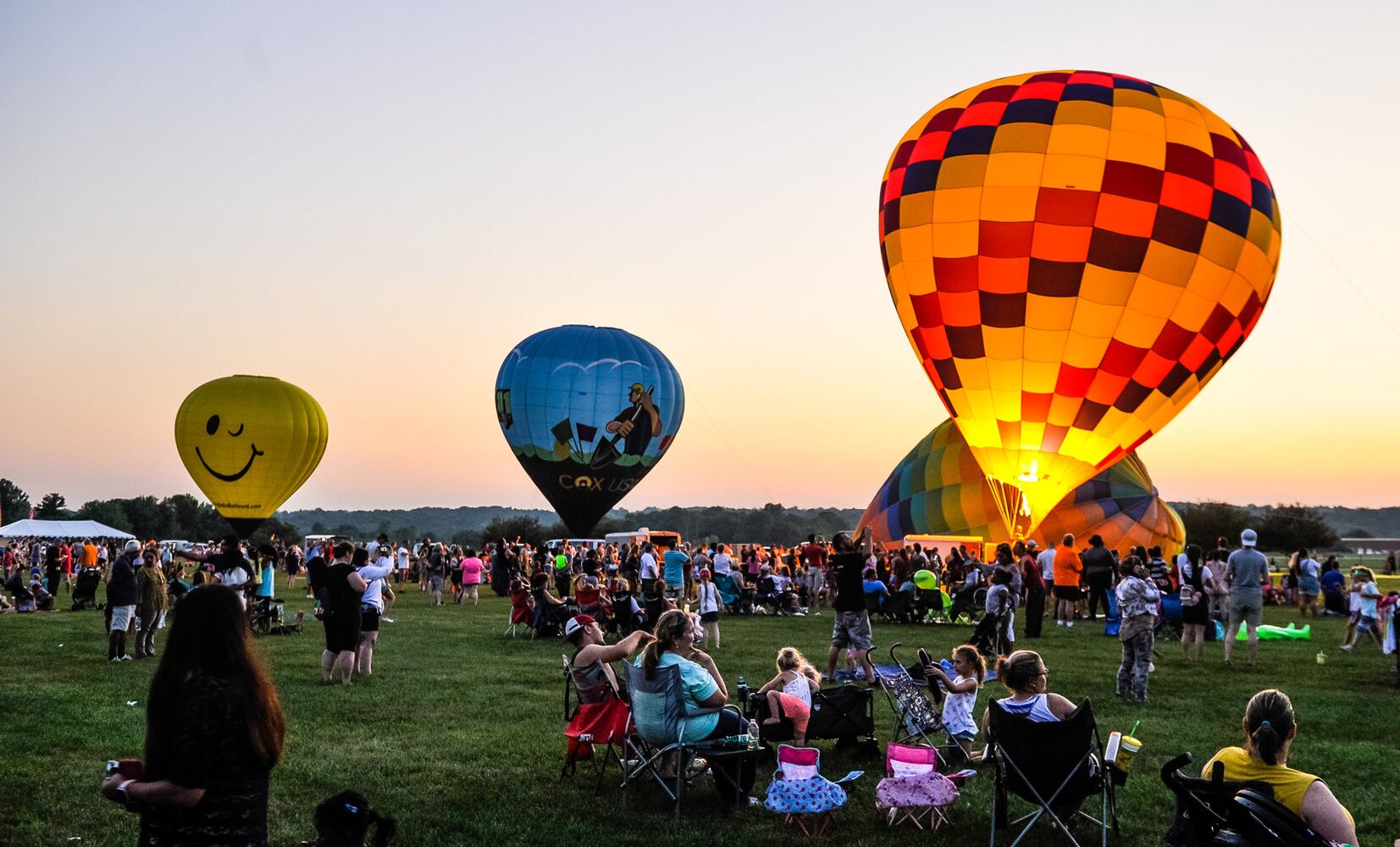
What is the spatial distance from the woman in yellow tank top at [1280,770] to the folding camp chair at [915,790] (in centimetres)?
227

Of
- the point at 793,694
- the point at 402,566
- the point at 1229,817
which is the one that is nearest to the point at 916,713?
the point at 793,694

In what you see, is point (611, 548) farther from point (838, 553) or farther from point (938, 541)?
point (838, 553)

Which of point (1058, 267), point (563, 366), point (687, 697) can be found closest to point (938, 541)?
point (1058, 267)

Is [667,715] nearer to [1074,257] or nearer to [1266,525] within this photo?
[1074,257]

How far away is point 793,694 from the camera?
7.76m

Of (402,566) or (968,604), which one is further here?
(402,566)

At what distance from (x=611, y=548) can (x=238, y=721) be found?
33352 millimetres

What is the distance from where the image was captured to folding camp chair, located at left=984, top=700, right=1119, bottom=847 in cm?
581

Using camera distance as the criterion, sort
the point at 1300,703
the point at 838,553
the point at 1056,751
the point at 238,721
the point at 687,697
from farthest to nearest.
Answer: the point at 838,553 < the point at 1300,703 < the point at 687,697 < the point at 1056,751 < the point at 238,721

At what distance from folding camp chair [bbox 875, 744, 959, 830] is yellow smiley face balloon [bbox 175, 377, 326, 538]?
3416 centimetres

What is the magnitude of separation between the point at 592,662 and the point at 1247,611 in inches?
345

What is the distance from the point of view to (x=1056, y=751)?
19.1 feet

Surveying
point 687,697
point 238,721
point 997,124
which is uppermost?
point 997,124

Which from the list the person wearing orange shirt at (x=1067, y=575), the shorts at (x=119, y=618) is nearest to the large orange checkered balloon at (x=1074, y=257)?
the person wearing orange shirt at (x=1067, y=575)
